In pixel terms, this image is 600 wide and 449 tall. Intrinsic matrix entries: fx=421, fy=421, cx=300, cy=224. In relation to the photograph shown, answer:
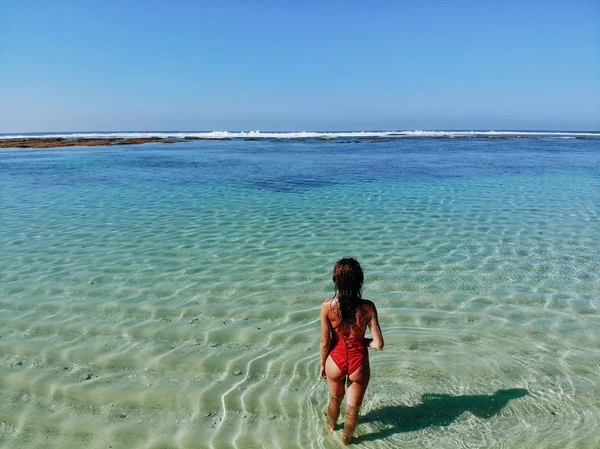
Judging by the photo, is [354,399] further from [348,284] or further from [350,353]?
[348,284]

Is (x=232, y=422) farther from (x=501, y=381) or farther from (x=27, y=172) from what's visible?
(x=27, y=172)

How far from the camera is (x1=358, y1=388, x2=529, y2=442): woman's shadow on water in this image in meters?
3.72

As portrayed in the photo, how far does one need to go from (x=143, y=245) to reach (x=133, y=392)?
5283 millimetres

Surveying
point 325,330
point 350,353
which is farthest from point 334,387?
point 325,330

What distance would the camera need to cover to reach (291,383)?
14.2ft

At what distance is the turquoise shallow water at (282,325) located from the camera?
3.75 meters

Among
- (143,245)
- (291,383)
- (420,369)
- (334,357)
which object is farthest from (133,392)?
(143,245)

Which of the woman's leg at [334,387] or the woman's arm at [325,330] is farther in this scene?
the woman's leg at [334,387]

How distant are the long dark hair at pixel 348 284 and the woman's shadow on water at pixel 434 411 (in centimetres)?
118

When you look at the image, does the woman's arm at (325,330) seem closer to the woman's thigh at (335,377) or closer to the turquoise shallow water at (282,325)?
the woman's thigh at (335,377)

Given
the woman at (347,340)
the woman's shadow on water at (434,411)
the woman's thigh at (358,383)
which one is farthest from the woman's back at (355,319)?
the woman's shadow on water at (434,411)

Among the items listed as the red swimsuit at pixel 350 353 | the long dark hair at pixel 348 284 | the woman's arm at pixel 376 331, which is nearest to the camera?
the long dark hair at pixel 348 284

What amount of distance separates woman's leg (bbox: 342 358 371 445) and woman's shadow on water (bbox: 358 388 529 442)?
0.15 m

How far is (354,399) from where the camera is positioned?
138 inches
